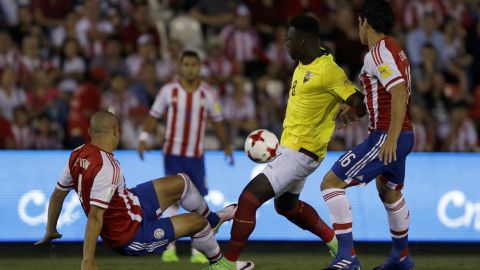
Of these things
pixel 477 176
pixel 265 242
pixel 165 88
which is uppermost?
pixel 165 88

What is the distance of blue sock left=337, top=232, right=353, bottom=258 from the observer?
8.76m

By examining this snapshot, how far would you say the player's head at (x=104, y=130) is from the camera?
8.48m

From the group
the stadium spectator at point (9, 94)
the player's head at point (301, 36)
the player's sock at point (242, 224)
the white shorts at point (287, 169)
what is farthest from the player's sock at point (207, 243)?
the stadium spectator at point (9, 94)

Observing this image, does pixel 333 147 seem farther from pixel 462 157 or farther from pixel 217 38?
pixel 217 38

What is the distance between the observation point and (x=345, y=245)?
8781 mm

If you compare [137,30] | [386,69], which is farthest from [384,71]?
[137,30]

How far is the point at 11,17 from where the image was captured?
1684 centimetres

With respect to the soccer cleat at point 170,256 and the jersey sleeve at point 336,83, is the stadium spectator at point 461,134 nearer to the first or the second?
the soccer cleat at point 170,256

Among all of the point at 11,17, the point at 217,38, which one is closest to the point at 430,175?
the point at 217,38

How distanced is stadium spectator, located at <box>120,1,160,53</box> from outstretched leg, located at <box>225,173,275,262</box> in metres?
8.15

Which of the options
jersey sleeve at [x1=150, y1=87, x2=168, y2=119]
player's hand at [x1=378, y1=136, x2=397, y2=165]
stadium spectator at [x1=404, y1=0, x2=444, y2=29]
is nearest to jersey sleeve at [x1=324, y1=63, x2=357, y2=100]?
player's hand at [x1=378, y1=136, x2=397, y2=165]

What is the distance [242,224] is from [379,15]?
2061 mm

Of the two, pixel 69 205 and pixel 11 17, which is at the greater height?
pixel 11 17

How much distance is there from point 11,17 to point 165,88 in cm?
595
